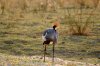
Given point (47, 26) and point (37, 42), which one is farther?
point (47, 26)

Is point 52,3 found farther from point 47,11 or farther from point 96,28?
point 96,28

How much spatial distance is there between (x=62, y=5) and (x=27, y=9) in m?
1.78

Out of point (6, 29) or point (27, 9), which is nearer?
point (6, 29)

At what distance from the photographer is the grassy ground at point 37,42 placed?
1217 cm

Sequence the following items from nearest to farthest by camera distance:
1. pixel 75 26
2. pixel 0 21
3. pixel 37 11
A: pixel 75 26 → pixel 0 21 → pixel 37 11

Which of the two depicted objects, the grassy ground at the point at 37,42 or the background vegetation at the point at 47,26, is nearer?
the grassy ground at the point at 37,42

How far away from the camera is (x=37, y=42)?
45.4ft

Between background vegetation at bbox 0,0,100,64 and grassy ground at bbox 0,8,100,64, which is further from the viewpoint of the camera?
background vegetation at bbox 0,0,100,64

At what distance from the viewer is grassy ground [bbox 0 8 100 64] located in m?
12.2

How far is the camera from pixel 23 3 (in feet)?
71.2

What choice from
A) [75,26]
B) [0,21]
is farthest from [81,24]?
[0,21]

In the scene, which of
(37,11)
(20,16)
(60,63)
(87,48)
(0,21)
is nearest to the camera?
(60,63)

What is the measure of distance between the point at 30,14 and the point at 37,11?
2.83 feet

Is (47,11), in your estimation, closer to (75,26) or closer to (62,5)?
(62,5)
